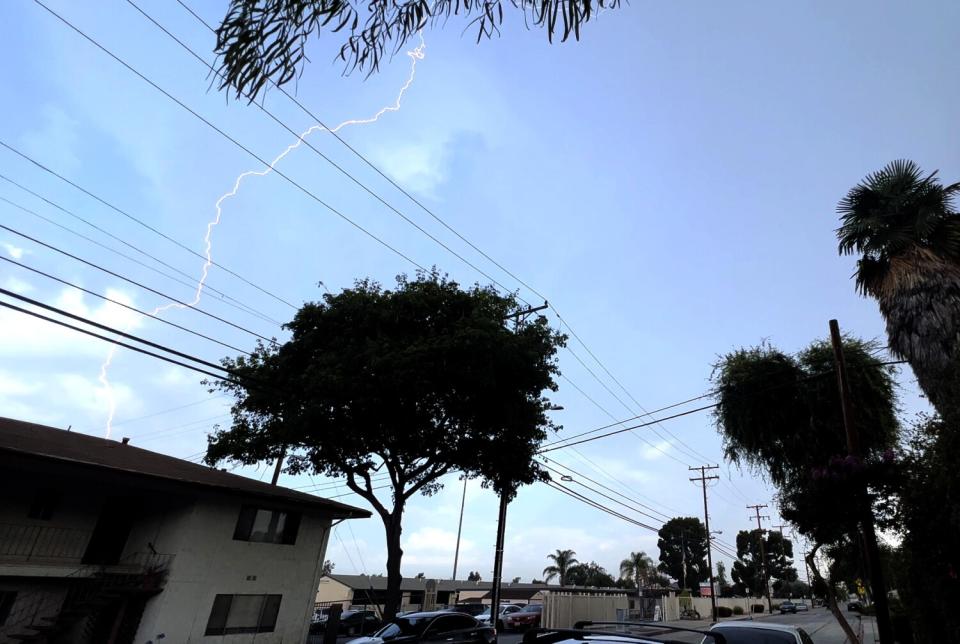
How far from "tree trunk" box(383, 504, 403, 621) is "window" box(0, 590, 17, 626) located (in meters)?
11.1

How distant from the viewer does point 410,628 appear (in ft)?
43.7

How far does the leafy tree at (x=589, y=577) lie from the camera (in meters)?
88.8

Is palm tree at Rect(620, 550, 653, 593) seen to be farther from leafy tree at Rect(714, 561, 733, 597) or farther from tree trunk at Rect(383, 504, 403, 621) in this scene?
tree trunk at Rect(383, 504, 403, 621)

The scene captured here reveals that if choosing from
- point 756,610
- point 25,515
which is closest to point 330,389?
point 25,515

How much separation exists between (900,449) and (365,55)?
18.1m

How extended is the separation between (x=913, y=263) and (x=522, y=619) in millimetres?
27447

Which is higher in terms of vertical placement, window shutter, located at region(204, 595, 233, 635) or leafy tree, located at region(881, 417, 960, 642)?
leafy tree, located at region(881, 417, 960, 642)

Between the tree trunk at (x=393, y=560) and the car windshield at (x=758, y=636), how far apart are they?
13.3 metres

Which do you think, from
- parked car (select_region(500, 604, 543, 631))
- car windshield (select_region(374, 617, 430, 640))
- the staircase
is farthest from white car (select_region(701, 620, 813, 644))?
parked car (select_region(500, 604, 543, 631))

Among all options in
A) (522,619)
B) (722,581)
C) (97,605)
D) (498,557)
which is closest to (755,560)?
(722,581)

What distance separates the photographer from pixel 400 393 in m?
18.6

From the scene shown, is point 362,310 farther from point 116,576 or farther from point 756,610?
point 756,610

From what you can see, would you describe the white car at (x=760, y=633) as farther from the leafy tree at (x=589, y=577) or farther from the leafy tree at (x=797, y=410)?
the leafy tree at (x=589, y=577)

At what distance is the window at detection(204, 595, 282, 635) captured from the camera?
16297 mm
